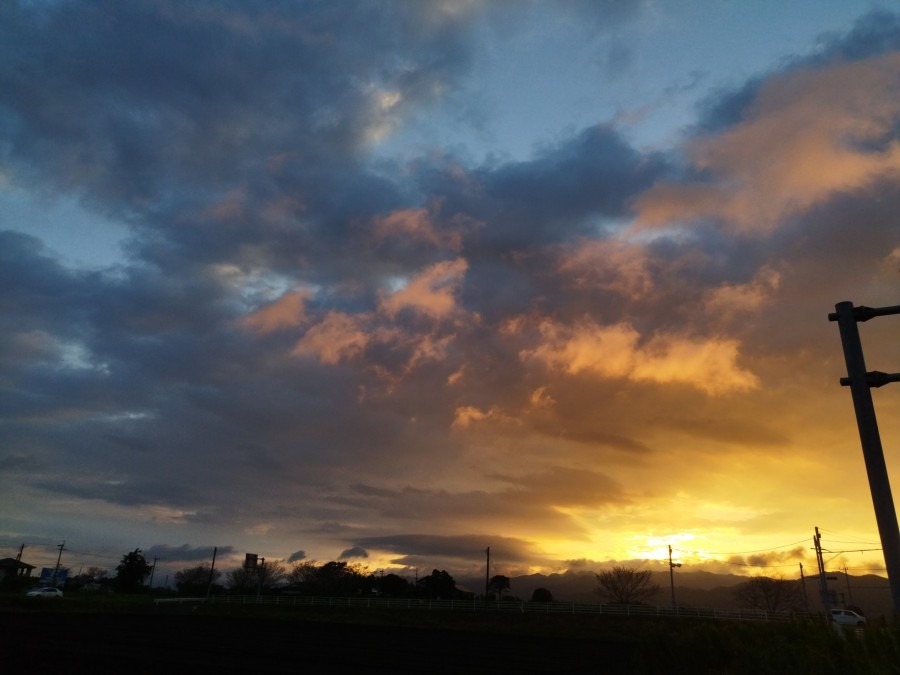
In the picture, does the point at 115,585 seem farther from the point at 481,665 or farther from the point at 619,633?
the point at 481,665

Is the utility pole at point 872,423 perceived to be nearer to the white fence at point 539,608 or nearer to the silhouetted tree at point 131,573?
the white fence at point 539,608

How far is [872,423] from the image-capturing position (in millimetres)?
7918

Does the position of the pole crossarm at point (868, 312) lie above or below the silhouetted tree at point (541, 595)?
above

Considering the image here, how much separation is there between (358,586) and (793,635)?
4229 inches

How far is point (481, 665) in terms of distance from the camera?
2725cm

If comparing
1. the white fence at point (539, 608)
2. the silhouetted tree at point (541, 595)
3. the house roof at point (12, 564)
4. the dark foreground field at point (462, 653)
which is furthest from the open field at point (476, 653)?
the house roof at point (12, 564)

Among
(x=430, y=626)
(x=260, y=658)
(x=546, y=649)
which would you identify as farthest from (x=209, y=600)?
(x=260, y=658)

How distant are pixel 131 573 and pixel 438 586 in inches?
2499

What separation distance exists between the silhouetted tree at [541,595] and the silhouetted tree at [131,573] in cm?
7918

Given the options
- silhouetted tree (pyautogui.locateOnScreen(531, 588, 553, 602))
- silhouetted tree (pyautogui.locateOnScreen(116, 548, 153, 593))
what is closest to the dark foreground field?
silhouetted tree (pyautogui.locateOnScreen(531, 588, 553, 602))

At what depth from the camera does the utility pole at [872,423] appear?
7.14 metres

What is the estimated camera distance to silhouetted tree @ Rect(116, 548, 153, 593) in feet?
390

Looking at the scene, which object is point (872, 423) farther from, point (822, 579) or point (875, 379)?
point (822, 579)

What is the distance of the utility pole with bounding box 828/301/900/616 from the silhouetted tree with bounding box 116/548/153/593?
137 m
